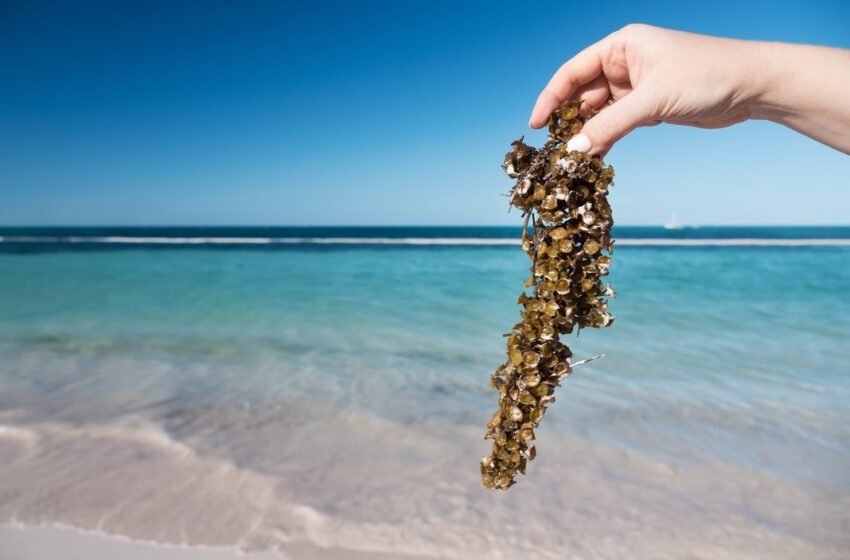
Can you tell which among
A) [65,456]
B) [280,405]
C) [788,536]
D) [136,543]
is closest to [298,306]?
[280,405]

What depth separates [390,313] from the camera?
10.9 metres

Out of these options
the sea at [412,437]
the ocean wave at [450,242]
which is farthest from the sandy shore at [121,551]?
the ocean wave at [450,242]

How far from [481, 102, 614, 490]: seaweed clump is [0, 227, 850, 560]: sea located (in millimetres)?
2098

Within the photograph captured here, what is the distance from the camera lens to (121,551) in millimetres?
3248

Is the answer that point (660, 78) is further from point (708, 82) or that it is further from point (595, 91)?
point (595, 91)

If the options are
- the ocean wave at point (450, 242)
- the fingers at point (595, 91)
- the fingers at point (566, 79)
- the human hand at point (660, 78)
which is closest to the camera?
the human hand at point (660, 78)

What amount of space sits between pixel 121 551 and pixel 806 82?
13.4 feet

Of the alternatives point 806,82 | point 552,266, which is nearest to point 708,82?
point 806,82

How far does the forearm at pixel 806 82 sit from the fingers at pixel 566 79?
0.53 metres

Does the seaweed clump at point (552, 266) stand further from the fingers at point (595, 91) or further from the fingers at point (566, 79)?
the fingers at point (595, 91)

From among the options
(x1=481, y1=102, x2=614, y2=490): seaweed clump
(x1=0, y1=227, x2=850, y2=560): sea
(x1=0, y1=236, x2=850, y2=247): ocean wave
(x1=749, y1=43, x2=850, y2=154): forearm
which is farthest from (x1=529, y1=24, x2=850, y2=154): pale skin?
(x1=0, y1=236, x2=850, y2=247): ocean wave

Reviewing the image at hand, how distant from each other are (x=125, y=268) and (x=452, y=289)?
44.5ft

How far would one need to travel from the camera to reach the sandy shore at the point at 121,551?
10.5 ft

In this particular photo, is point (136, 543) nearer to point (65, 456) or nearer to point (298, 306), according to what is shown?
point (65, 456)
